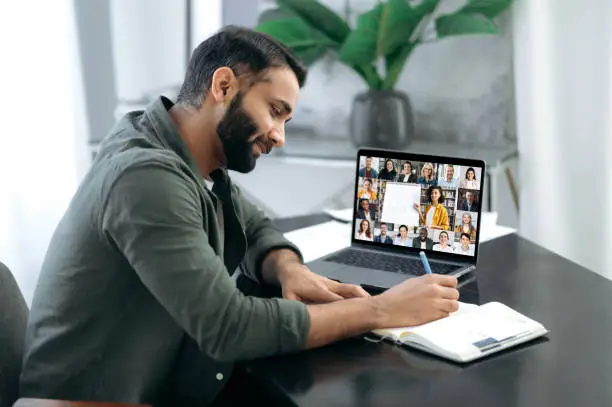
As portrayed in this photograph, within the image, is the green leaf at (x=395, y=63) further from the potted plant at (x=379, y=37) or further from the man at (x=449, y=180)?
the man at (x=449, y=180)

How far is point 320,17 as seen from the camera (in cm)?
230

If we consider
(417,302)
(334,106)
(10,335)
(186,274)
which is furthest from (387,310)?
(334,106)

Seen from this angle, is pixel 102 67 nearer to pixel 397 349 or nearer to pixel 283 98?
pixel 283 98

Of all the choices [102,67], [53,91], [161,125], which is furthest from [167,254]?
[102,67]

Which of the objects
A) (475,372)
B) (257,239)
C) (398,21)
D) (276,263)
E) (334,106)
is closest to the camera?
(475,372)

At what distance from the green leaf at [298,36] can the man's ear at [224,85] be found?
3.39 feet

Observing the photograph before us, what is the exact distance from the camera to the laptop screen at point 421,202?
1.53 meters

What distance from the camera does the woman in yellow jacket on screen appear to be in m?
1.54

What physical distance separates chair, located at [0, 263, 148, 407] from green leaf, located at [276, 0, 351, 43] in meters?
1.24

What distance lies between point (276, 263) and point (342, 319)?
0.33 m

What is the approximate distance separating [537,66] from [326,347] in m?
1.35

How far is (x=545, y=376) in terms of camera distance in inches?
42.4

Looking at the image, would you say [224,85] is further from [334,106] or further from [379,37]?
[334,106]

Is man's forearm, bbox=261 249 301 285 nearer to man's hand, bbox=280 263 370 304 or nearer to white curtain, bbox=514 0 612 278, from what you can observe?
man's hand, bbox=280 263 370 304
